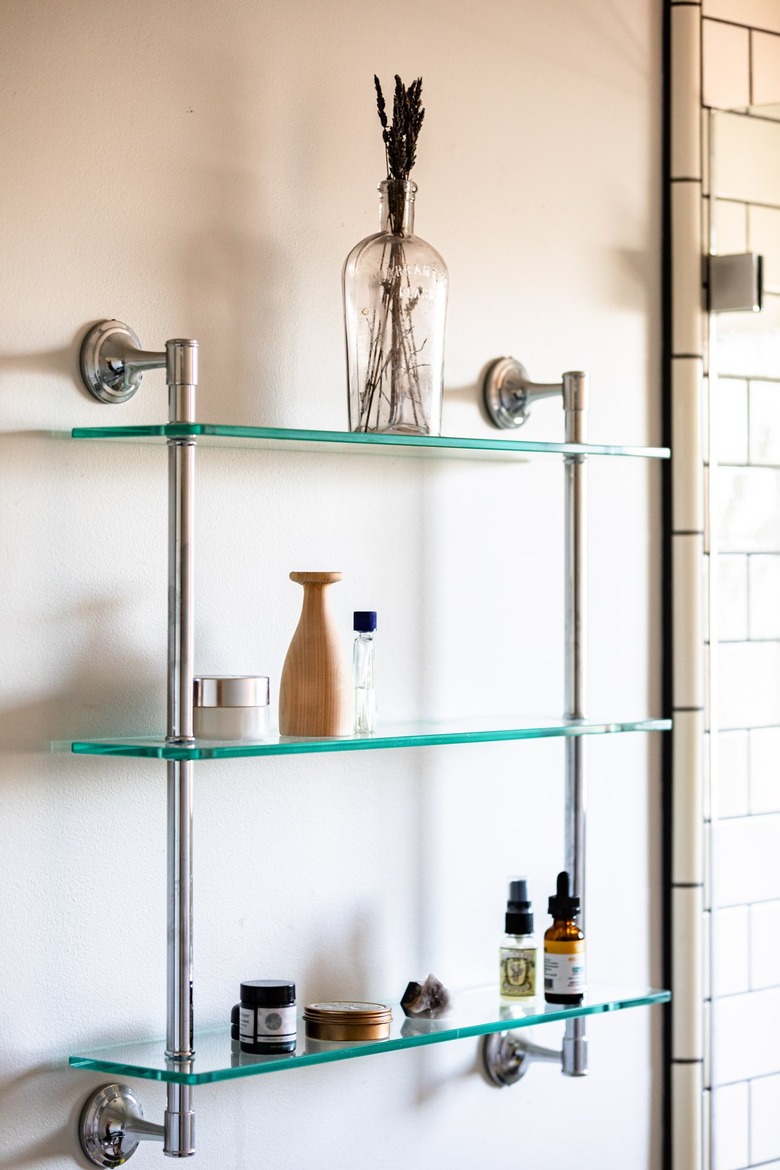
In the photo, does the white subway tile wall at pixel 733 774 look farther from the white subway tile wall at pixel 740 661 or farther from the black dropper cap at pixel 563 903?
the black dropper cap at pixel 563 903

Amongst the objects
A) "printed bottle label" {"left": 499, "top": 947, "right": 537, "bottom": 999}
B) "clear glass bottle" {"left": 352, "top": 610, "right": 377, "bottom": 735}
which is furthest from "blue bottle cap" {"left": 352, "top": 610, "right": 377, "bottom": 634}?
"printed bottle label" {"left": 499, "top": 947, "right": 537, "bottom": 999}

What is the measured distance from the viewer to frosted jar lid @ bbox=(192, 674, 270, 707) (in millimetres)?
1312

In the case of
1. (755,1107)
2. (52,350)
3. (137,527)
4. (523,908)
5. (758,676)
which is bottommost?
(755,1107)

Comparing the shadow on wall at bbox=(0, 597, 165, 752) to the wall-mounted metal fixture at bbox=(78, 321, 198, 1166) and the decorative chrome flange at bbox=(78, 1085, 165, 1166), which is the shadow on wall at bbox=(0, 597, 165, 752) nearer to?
the wall-mounted metal fixture at bbox=(78, 321, 198, 1166)

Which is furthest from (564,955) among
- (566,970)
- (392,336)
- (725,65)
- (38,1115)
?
(725,65)

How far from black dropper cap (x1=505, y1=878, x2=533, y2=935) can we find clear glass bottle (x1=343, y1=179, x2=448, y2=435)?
475 mm

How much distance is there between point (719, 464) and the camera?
1.80 metres

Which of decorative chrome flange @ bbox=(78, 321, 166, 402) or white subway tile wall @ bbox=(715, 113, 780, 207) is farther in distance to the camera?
white subway tile wall @ bbox=(715, 113, 780, 207)

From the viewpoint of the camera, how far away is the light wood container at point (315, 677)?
135 centimetres

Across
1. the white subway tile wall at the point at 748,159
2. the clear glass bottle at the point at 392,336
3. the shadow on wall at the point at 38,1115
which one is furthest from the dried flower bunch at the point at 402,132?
the shadow on wall at the point at 38,1115

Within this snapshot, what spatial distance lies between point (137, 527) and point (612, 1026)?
0.82 m

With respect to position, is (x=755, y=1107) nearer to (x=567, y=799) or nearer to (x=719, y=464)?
(x=567, y=799)

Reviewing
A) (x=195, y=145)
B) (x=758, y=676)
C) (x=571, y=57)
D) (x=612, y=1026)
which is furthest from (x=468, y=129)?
(x=612, y=1026)

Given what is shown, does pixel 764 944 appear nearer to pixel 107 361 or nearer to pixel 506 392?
pixel 506 392
